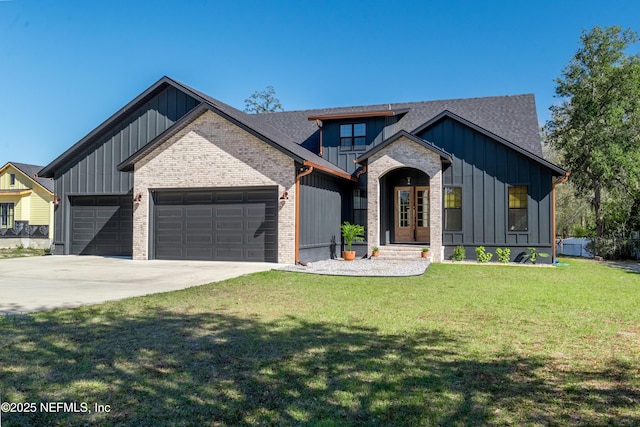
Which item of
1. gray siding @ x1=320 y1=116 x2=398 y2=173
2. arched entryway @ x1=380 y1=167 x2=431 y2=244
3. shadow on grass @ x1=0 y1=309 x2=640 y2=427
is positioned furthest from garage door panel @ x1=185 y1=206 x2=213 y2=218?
shadow on grass @ x1=0 y1=309 x2=640 y2=427

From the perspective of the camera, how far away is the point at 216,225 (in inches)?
613

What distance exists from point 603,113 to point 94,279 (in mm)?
21079

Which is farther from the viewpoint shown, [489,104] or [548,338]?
[489,104]

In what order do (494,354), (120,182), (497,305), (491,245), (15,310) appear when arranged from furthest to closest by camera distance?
(120,182)
(491,245)
(497,305)
(15,310)
(494,354)

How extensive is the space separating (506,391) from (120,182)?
17.9 m

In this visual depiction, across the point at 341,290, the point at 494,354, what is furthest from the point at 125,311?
the point at 494,354

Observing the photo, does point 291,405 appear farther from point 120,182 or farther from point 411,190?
point 120,182

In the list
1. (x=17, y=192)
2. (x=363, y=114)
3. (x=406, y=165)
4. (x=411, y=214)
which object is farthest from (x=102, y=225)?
(x=17, y=192)

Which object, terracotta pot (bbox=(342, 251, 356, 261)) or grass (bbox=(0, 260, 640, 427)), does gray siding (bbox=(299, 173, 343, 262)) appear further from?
grass (bbox=(0, 260, 640, 427))

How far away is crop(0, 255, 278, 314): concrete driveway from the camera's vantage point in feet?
25.8

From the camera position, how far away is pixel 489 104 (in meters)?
20.2

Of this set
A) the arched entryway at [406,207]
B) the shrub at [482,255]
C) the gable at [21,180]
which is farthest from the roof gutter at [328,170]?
the gable at [21,180]

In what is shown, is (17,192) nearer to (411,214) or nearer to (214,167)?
(214,167)

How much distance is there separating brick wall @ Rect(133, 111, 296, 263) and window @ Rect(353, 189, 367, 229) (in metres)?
4.95
